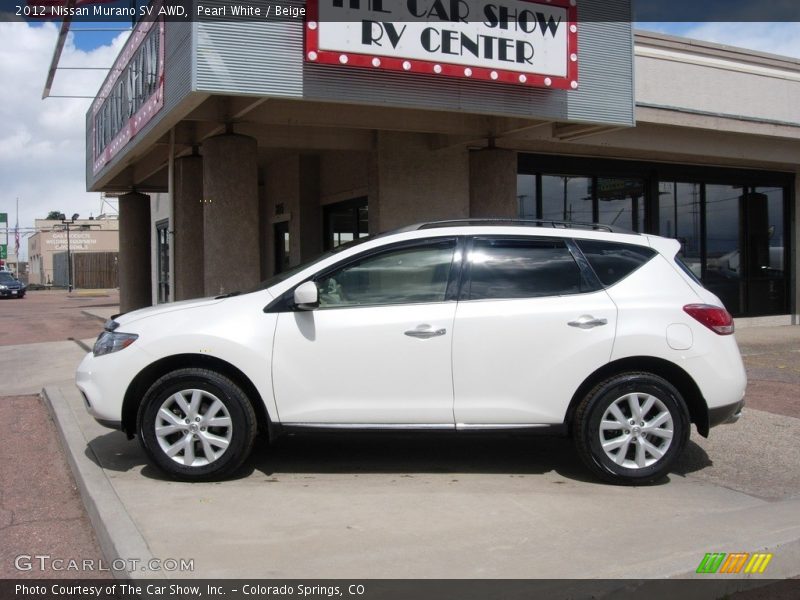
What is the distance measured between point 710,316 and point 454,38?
455 centimetres

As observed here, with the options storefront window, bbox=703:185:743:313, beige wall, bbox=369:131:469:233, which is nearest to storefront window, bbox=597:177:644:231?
storefront window, bbox=703:185:743:313

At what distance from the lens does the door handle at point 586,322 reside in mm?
5383

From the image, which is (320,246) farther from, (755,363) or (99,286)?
(99,286)

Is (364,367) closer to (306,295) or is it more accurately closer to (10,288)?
(306,295)

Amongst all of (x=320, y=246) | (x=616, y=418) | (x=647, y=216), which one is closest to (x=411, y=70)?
(x=616, y=418)

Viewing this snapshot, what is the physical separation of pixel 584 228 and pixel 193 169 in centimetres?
756

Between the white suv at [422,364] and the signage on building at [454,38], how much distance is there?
11.2 ft

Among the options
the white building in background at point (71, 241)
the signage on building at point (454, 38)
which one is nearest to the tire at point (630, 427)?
Answer: the signage on building at point (454, 38)

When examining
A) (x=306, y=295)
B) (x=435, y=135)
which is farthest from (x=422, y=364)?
(x=435, y=135)

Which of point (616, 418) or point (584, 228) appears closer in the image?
point (616, 418)

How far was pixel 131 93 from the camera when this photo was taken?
11.5 m

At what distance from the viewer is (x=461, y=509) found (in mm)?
4910

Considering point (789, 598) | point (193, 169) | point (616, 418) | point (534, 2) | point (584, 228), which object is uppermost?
point (534, 2)

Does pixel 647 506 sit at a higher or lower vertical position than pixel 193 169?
lower
